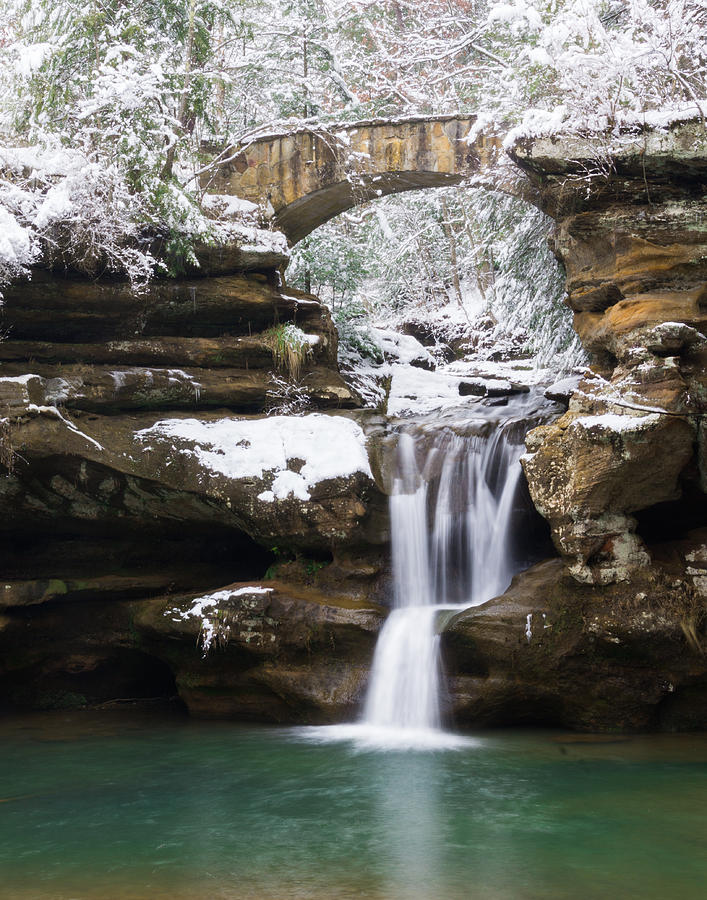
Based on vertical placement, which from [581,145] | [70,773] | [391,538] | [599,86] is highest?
[599,86]

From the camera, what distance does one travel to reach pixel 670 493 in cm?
895

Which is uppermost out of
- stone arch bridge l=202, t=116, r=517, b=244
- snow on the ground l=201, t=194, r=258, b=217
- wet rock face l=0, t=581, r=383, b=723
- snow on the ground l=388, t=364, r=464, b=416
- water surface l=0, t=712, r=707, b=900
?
stone arch bridge l=202, t=116, r=517, b=244

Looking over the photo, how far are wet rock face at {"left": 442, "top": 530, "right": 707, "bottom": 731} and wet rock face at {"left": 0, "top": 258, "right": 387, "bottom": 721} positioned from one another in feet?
4.34

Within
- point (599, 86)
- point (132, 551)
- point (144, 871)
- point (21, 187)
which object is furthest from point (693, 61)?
point (144, 871)

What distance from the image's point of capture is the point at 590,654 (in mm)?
8922

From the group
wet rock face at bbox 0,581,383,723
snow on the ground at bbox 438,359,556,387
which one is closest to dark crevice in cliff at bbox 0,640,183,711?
wet rock face at bbox 0,581,383,723

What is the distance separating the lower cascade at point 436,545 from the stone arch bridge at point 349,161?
4.15 meters

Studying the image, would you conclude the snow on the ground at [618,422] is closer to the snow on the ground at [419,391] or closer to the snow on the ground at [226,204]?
the snow on the ground at [419,391]

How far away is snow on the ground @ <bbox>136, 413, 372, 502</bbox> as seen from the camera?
10570mm

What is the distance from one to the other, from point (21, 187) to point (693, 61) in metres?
8.82

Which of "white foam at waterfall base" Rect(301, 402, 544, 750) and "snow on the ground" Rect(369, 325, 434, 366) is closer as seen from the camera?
"white foam at waterfall base" Rect(301, 402, 544, 750)

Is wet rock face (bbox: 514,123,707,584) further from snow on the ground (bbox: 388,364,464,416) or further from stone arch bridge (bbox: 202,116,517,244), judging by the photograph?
snow on the ground (bbox: 388,364,464,416)

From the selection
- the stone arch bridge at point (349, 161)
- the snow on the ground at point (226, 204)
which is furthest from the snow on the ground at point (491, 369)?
the snow on the ground at point (226, 204)

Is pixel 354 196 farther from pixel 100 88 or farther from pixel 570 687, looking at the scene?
pixel 570 687
